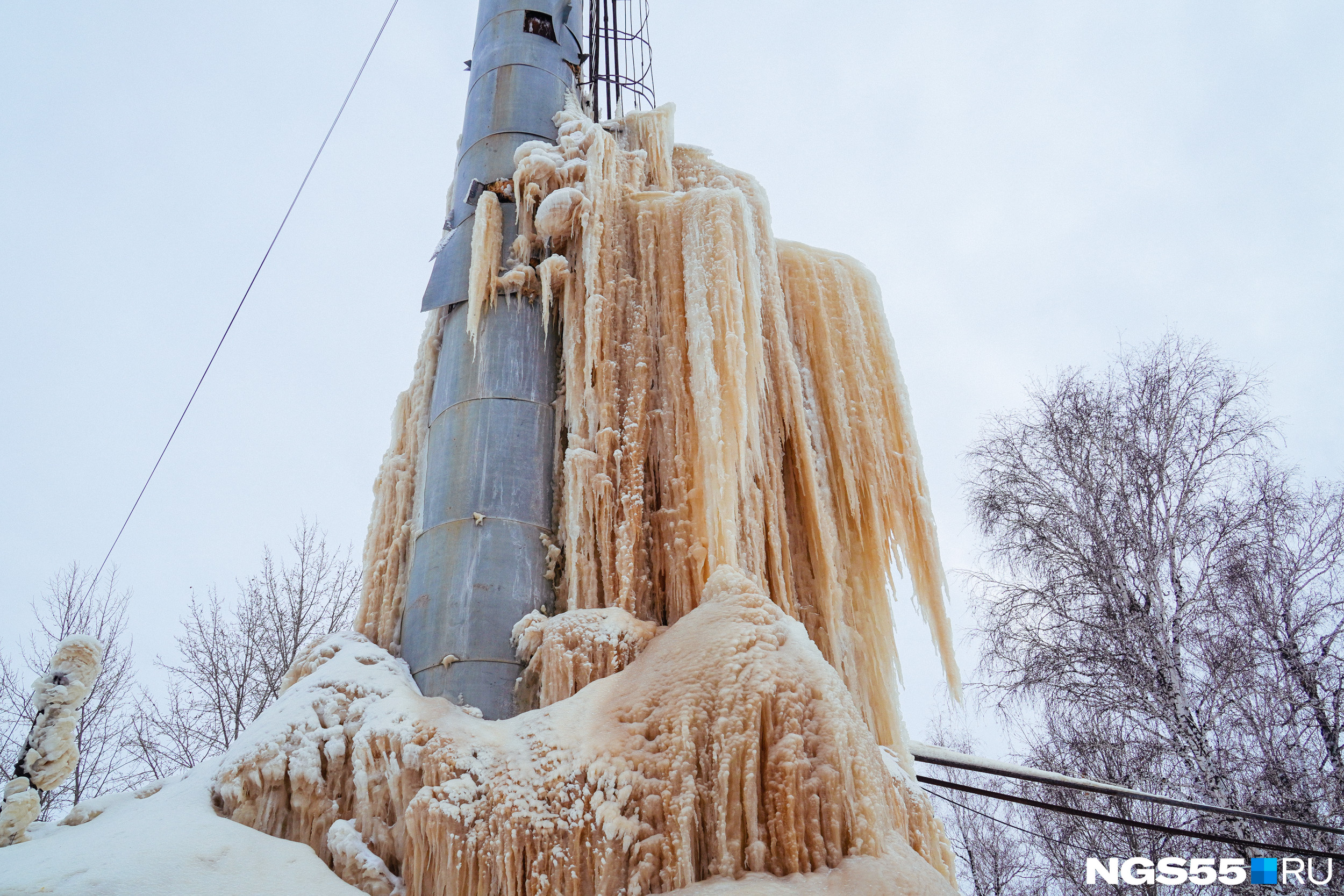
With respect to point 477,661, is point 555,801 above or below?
below

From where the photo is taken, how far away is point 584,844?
3.23m

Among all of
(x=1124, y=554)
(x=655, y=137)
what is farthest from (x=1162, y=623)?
(x=655, y=137)

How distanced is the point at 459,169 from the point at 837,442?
139 inches

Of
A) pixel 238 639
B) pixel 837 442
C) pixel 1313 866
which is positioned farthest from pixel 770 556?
pixel 238 639

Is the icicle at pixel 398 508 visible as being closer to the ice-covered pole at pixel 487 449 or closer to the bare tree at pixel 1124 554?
the ice-covered pole at pixel 487 449

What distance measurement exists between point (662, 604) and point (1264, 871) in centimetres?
1028

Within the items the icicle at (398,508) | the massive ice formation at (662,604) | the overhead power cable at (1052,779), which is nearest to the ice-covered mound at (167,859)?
the massive ice formation at (662,604)

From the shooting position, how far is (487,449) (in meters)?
4.85

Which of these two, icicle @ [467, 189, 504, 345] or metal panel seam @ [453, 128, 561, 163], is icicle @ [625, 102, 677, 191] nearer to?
metal panel seam @ [453, 128, 561, 163]

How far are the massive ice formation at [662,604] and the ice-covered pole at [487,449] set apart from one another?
14 centimetres

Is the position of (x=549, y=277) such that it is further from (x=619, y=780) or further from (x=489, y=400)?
(x=619, y=780)

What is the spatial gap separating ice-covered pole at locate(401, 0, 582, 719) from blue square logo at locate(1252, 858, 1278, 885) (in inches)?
416

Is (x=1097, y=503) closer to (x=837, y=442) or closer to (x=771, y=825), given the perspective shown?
(x=837, y=442)

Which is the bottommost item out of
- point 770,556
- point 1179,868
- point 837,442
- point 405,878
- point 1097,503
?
point 1179,868
